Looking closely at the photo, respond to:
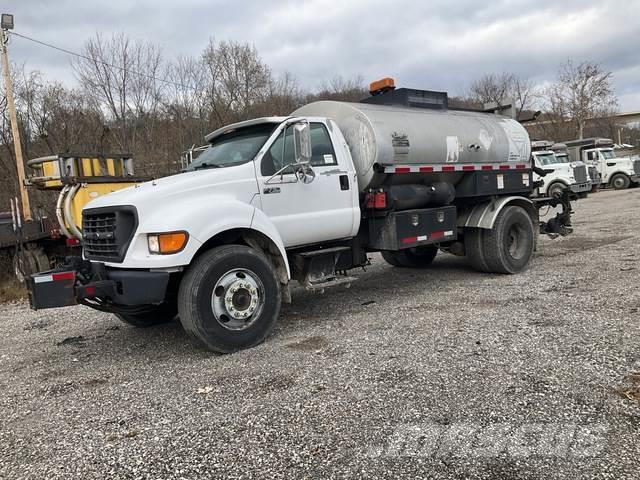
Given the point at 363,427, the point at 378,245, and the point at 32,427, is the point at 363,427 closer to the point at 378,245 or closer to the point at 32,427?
the point at 32,427

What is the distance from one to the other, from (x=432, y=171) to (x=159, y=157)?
48.3ft

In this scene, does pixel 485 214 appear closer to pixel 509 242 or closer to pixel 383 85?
pixel 509 242

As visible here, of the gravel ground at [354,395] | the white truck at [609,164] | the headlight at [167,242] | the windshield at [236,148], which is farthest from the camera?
the white truck at [609,164]

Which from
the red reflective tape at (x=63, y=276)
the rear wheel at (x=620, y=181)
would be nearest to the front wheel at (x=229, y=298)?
the red reflective tape at (x=63, y=276)

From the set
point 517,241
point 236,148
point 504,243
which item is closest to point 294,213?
point 236,148

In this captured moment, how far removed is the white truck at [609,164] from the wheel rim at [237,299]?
26.7m

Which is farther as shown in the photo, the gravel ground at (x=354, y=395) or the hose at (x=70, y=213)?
the hose at (x=70, y=213)

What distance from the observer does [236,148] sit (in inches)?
235

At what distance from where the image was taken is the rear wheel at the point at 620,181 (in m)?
27.4

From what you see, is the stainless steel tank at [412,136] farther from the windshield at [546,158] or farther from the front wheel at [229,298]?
the windshield at [546,158]

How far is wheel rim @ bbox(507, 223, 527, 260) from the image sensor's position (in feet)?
28.0

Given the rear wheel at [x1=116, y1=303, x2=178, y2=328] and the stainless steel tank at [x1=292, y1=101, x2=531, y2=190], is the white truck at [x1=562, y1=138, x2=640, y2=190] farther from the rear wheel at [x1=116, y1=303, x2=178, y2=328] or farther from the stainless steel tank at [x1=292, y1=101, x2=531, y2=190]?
the rear wheel at [x1=116, y1=303, x2=178, y2=328]

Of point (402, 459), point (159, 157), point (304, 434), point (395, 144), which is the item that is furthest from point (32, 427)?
point (159, 157)

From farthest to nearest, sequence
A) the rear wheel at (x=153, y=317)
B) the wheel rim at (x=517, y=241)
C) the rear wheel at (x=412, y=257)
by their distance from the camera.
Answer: the rear wheel at (x=412, y=257)
the wheel rim at (x=517, y=241)
the rear wheel at (x=153, y=317)
